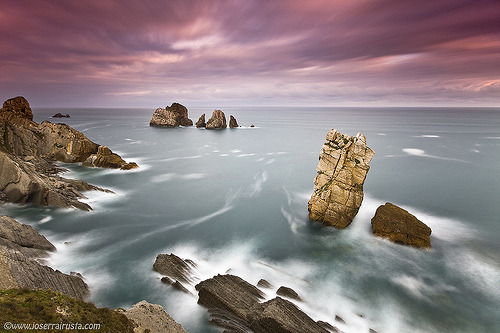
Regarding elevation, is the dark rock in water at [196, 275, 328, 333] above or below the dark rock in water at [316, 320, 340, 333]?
above

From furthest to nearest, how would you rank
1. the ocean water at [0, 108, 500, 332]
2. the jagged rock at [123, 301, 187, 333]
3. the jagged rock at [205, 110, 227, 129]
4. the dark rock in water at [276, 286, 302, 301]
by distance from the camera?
the jagged rock at [205, 110, 227, 129]
the dark rock in water at [276, 286, 302, 301]
the ocean water at [0, 108, 500, 332]
the jagged rock at [123, 301, 187, 333]

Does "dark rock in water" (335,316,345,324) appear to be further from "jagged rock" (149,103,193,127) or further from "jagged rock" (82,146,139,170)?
"jagged rock" (149,103,193,127)

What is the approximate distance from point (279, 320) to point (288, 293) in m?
3.70

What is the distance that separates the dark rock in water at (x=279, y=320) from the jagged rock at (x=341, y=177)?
1302 centimetres

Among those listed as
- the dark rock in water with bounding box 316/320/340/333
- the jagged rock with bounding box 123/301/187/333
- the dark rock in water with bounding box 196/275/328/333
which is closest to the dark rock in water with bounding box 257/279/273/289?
the dark rock in water with bounding box 196/275/328/333

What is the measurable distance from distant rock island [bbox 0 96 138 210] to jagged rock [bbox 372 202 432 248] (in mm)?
29788

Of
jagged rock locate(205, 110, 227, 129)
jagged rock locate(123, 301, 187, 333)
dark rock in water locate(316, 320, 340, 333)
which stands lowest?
dark rock in water locate(316, 320, 340, 333)

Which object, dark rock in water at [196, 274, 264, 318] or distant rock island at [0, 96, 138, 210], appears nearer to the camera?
dark rock in water at [196, 274, 264, 318]

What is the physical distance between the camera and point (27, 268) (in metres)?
11.7

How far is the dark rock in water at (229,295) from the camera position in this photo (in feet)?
42.0

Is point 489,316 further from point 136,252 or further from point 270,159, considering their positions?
point 270,159

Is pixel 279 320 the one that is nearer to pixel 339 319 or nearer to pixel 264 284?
pixel 264 284

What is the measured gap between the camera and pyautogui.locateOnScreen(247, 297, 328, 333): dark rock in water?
1116 cm

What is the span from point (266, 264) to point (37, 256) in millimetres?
15805
